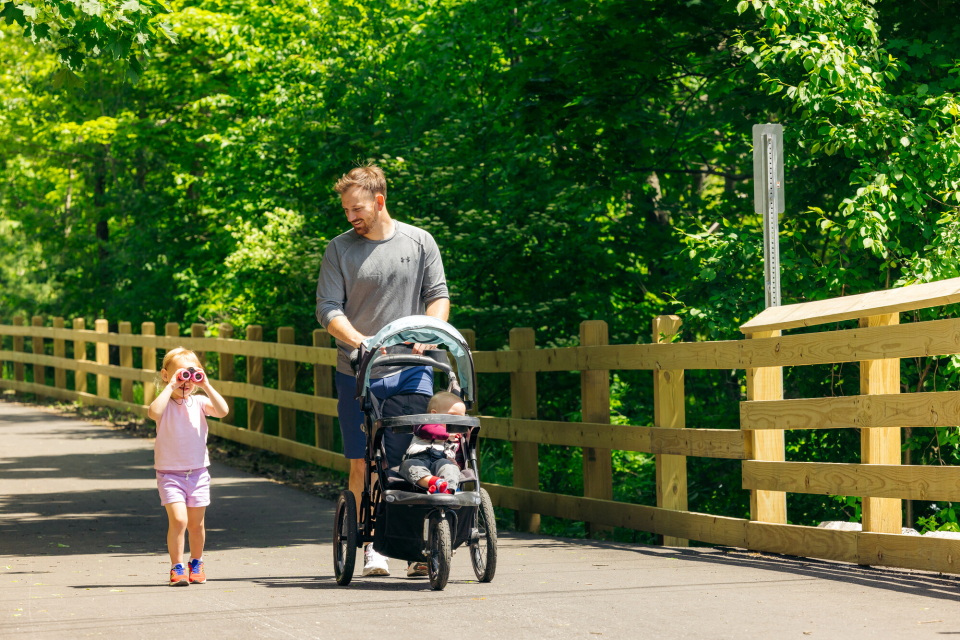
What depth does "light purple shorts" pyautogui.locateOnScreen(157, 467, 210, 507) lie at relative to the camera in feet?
18.7

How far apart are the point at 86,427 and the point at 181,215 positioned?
30.0 feet

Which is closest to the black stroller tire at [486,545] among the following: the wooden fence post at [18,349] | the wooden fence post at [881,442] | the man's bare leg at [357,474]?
the man's bare leg at [357,474]

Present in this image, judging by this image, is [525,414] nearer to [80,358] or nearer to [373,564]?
[373,564]

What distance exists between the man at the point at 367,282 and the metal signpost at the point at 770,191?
216 centimetres

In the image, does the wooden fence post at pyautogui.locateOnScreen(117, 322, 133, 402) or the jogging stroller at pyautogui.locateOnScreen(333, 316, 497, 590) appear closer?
the jogging stroller at pyautogui.locateOnScreen(333, 316, 497, 590)

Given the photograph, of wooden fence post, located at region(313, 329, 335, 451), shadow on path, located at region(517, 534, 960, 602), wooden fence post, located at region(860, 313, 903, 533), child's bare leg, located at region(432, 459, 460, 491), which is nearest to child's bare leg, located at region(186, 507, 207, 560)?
child's bare leg, located at region(432, 459, 460, 491)

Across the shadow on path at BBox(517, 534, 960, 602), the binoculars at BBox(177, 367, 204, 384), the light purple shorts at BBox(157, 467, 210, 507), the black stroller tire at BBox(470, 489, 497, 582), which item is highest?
the binoculars at BBox(177, 367, 204, 384)

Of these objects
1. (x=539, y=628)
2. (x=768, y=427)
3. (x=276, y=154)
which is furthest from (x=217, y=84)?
(x=539, y=628)

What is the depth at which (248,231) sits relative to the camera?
663 inches

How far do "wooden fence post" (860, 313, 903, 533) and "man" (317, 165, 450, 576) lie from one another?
2.21m

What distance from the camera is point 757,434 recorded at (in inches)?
257

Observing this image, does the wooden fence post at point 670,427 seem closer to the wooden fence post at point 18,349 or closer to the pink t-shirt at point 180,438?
the pink t-shirt at point 180,438

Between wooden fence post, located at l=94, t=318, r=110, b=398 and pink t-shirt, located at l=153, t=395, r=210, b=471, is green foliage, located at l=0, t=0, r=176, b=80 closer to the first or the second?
pink t-shirt, located at l=153, t=395, r=210, b=471

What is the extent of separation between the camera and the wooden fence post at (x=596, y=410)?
7.67 metres
